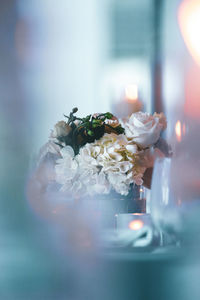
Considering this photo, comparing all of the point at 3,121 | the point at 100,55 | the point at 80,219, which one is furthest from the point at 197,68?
the point at 80,219

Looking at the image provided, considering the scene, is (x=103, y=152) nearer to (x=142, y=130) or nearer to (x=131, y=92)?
(x=142, y=130)

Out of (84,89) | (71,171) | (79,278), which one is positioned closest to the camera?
(79,278)

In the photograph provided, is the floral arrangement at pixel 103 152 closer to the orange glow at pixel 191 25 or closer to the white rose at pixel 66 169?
the white rose at pixel 66 169

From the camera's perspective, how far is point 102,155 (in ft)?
2.05

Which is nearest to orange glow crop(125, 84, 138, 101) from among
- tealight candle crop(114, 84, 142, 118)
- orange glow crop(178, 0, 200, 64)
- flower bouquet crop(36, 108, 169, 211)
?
tealight candle crop(114, 84, 142, 118)

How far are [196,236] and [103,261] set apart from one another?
0.39 ft

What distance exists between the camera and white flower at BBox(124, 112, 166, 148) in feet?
2.12

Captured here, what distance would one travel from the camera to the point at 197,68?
1.98 metres

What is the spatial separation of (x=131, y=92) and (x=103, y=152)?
1.44 metres

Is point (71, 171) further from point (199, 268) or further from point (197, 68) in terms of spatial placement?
point (197, 68)

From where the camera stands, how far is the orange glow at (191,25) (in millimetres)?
1896

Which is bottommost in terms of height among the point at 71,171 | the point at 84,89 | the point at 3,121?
the point at 71,171

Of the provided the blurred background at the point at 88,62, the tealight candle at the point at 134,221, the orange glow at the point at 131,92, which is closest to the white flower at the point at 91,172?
the tealight candle at the point at 134,221

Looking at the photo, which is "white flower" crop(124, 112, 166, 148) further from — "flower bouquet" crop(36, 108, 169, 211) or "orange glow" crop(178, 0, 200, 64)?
"orange glow" crop(178, 0, 200, 64)
